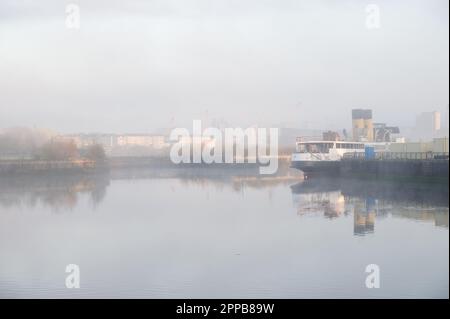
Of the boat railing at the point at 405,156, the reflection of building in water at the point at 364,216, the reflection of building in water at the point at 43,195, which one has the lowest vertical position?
the reflection of building in water at the point at 43,195

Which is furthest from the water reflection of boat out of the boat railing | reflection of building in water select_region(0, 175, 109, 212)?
reflection of building in water select_region(0, 175, 109, 212)

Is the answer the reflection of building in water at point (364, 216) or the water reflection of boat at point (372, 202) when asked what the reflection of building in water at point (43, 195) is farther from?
the reflection of building in water at point (364, 216)

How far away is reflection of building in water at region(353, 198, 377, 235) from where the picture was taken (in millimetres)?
14953

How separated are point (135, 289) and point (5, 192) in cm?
2224

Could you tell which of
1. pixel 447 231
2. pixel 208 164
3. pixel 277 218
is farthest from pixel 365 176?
pixel 208 164

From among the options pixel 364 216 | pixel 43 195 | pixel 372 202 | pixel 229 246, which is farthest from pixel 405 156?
pixel 229 246

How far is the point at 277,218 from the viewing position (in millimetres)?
17688

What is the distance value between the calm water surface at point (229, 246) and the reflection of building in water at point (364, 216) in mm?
32

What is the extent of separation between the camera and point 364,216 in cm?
1747

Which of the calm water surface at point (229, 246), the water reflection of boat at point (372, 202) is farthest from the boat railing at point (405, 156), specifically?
the calm water surface at point (229, 246)

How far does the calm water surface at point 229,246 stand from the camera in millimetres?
9414

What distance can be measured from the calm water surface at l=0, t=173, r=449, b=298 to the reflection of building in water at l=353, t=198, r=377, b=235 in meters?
0.03

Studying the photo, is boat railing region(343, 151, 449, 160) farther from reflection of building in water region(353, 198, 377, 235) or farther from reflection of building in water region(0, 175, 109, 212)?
reflection of building in water region(0, 175, 109, 212)

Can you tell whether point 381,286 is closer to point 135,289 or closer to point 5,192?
point 135,289
